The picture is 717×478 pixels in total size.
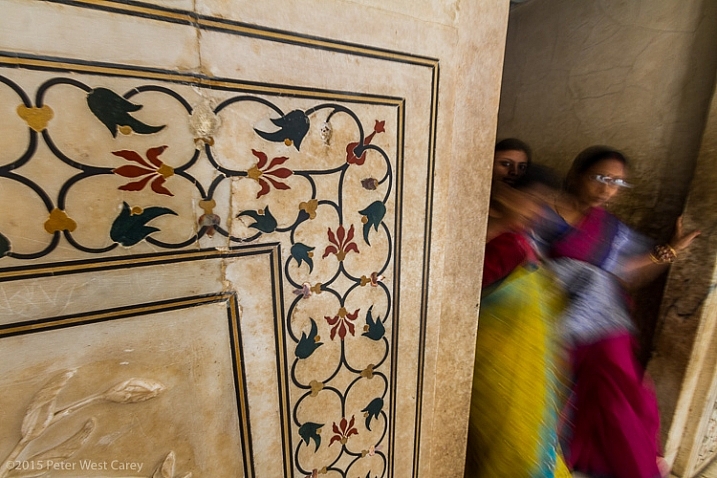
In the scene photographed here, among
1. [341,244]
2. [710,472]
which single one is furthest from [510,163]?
[710,472]

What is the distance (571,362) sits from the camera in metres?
1.21

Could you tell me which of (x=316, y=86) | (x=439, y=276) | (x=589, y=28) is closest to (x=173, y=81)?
(x=316, y=86)

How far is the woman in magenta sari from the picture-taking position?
1.13 meters

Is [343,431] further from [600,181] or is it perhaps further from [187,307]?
[600,181]

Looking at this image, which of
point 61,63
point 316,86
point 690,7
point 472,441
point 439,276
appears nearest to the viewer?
point 61,63

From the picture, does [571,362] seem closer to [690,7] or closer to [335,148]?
[335,148]

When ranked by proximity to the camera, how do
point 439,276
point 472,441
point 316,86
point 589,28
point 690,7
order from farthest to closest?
1. point 589,28
2. point 690,7
3. point 472,441
4. point 439,276
5. point 316,86

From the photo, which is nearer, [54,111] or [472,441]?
[54,111]

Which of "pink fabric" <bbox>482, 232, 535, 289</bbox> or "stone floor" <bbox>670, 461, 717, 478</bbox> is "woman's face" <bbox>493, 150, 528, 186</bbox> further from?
"stone floor" <bbox>670, 461, 717, 478</bbox>

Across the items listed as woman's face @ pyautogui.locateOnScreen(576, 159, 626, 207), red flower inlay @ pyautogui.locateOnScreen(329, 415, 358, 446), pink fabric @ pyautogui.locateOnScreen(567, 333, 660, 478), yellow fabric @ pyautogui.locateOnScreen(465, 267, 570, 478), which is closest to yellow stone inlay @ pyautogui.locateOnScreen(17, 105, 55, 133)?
red flower inlay @ pyautogui.locateOnScreen(329, 415, 358, 446)

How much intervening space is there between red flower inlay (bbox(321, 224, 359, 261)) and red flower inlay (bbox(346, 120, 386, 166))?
0.14 meters

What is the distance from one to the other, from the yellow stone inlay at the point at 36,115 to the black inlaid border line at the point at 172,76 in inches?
2.0

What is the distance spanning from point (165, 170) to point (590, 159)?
1.58 m

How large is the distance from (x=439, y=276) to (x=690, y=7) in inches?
61.1
